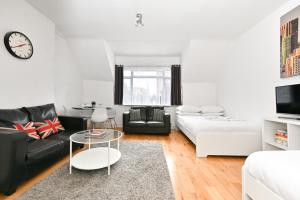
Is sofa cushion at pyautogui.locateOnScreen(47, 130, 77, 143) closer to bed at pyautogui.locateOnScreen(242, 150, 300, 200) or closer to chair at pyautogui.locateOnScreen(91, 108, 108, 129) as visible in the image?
chair at pyautogui.locateOnScreen(91, 108, 108, 129)

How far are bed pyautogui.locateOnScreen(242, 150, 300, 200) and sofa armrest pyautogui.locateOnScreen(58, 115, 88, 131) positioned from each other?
2635 millimetres

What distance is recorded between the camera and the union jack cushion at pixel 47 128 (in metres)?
2.25

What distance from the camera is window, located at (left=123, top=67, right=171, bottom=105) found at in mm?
5227

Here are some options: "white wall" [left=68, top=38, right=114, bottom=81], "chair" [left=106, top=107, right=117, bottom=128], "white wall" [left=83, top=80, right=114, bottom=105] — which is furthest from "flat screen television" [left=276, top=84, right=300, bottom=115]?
"white wall" [left=83, top=80, right=114, bottom=105]

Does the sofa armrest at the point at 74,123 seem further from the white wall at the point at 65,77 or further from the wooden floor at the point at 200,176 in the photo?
the white wall at the point at 65,77

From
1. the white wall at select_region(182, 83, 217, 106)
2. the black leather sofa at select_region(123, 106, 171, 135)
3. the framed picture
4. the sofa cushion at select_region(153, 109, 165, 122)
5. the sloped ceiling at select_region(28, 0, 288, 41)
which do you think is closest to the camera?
the framed picture

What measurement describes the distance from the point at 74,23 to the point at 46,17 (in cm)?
50

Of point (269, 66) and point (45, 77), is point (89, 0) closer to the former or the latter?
point (45, 77)

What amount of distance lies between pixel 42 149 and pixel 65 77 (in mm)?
2661

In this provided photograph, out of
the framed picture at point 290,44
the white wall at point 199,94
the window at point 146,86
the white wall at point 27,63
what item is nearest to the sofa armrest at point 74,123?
the white wall at point 27,63

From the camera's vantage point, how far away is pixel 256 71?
2955 millimetres

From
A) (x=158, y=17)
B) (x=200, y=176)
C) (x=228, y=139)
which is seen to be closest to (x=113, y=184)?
(x=200, y=176)

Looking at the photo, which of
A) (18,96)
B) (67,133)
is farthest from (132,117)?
(18,96)

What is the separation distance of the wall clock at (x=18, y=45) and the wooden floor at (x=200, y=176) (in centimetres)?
185
